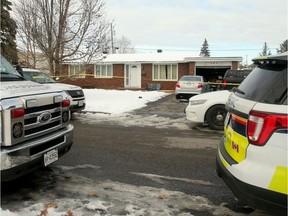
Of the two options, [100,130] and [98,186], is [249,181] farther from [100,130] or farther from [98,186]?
[100,130]

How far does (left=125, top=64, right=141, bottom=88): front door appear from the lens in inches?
1164

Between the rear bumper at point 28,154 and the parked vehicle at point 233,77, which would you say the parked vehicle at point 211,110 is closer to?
the rear bumper at point 28,154

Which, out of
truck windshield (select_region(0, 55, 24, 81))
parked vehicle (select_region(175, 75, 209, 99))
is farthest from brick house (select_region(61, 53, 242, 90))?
truck windshield (select_region(0, 55, 24, 81))

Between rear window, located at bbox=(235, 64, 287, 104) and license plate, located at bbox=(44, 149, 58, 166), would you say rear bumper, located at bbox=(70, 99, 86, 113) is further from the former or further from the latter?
rear window, located at bbox=(235, 64, 287, 104)

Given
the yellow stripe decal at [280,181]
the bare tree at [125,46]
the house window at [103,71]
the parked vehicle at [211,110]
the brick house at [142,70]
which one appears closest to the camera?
the yellow stripe decal at [280,181]

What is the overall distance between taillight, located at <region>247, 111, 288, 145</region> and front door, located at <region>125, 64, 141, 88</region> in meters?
26.8

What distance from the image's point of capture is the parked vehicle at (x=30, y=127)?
11.6 ft

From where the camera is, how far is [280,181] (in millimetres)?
2707

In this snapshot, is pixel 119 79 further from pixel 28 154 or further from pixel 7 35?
pixel 28 154

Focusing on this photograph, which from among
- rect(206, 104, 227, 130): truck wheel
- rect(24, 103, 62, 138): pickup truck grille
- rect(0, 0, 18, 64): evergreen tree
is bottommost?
rect(206, 104, 227, 130): truck wheel

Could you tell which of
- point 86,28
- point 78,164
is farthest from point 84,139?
point 86,28

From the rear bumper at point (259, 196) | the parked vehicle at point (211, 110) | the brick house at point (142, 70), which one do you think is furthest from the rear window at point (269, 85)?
the brick house at point (142, 70)

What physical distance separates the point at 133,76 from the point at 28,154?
26.2 metres

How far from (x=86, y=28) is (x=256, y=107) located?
55.0ft
